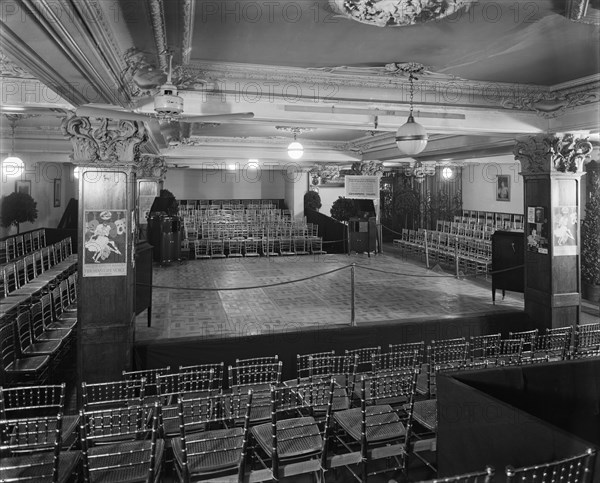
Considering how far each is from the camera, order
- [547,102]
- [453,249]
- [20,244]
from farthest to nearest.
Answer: [453,249] < [20,244] < [547,102]

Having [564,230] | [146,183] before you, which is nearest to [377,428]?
[564,230]

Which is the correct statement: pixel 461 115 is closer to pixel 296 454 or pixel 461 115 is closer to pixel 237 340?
pixel 237 340

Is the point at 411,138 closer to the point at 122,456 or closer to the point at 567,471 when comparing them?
the point at 567,471

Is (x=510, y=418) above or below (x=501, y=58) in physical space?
below

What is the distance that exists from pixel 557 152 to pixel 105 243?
692 centimetres

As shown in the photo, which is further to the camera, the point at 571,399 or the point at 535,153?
the point at 535,153

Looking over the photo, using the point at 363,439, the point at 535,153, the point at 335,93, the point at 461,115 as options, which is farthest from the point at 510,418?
the point at 535,153

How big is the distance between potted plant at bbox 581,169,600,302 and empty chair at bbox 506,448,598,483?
855 cm

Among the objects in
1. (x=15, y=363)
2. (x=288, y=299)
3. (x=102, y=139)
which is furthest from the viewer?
(x=288, y=299)

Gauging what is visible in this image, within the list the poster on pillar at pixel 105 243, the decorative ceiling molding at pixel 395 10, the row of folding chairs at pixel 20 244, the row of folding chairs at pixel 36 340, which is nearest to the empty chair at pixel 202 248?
the row of folding chairs at pixel 20 244

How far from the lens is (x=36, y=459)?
352 centimetres

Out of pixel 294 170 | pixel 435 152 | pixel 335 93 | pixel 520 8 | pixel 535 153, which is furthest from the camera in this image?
pixel 294 170

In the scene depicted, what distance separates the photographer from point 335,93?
6.28 metres

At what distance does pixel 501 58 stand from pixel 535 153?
3025 millimetres
